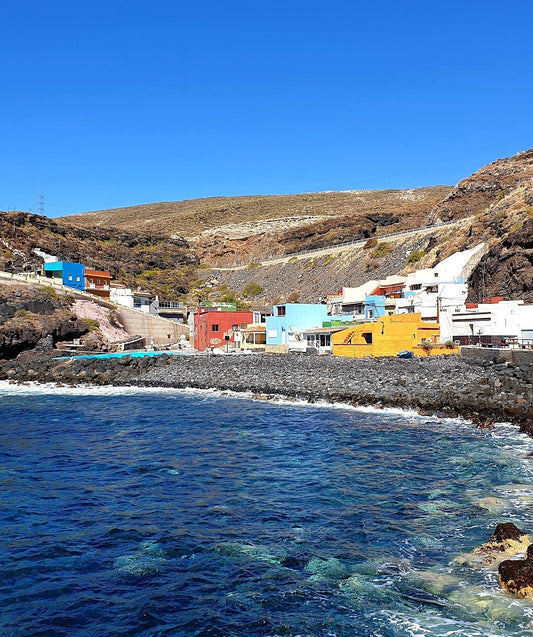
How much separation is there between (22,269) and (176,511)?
6360cm

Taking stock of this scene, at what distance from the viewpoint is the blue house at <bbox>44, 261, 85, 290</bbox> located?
7000 cm

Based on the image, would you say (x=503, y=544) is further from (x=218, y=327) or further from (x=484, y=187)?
(x=484, y=187)

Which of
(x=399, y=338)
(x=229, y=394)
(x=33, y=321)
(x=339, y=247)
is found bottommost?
(x=229, y=394)

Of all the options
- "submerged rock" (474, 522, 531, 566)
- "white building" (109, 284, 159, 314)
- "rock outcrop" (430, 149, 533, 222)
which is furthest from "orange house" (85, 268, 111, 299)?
"submerged rock" (474, 522, 531, 566)

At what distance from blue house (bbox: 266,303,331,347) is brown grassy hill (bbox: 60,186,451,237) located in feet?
276

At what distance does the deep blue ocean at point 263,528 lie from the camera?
9.92 m

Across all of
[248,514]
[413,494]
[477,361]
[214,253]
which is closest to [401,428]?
[413,494]

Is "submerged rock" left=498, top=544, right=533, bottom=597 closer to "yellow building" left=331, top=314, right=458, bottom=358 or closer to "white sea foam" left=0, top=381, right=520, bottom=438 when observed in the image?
"white sea foam" left=0, top=381, right=520, bottom=438

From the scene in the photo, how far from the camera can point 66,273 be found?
71000 mm

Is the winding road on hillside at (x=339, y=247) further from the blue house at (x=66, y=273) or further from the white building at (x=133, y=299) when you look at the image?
the blue house at (x=66, y=273)

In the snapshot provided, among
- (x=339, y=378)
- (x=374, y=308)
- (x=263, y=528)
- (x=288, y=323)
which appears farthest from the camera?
(x=288, y=323)

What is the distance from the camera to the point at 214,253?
12719 cm

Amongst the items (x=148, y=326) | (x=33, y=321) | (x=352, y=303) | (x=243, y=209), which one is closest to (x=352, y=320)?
(x=352, y=303)

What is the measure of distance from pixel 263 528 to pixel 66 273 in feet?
208
